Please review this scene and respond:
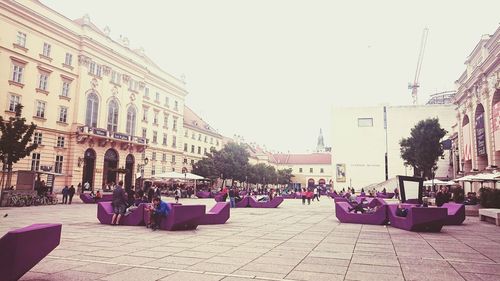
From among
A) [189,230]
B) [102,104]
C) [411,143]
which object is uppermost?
[102,104]

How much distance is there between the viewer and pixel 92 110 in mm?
40625

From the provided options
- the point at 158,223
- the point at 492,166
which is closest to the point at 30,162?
the point at 158,223

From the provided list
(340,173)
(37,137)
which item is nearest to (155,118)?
(37,137)

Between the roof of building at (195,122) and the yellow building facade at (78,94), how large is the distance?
1276 centimetres

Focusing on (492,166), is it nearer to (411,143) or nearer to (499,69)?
(499,69)

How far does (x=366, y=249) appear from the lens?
8.50m

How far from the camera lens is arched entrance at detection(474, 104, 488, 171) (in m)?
32.2

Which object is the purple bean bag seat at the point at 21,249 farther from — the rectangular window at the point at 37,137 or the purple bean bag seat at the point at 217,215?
the rectangular window at the point at 37,137

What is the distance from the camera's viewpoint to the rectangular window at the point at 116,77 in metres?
43.5

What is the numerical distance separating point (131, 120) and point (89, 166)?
9.17 metres

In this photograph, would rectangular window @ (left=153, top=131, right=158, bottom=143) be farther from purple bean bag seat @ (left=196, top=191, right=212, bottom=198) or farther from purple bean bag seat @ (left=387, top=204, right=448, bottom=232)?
purple bean bag seat @ (left=387, top=204, right=448, bottom=232)

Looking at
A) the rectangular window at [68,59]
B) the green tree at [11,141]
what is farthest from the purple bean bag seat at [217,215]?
the rectangular window at [68,59]

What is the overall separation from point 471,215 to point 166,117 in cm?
4357

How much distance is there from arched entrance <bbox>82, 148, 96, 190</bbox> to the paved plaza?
2930 centimetres
